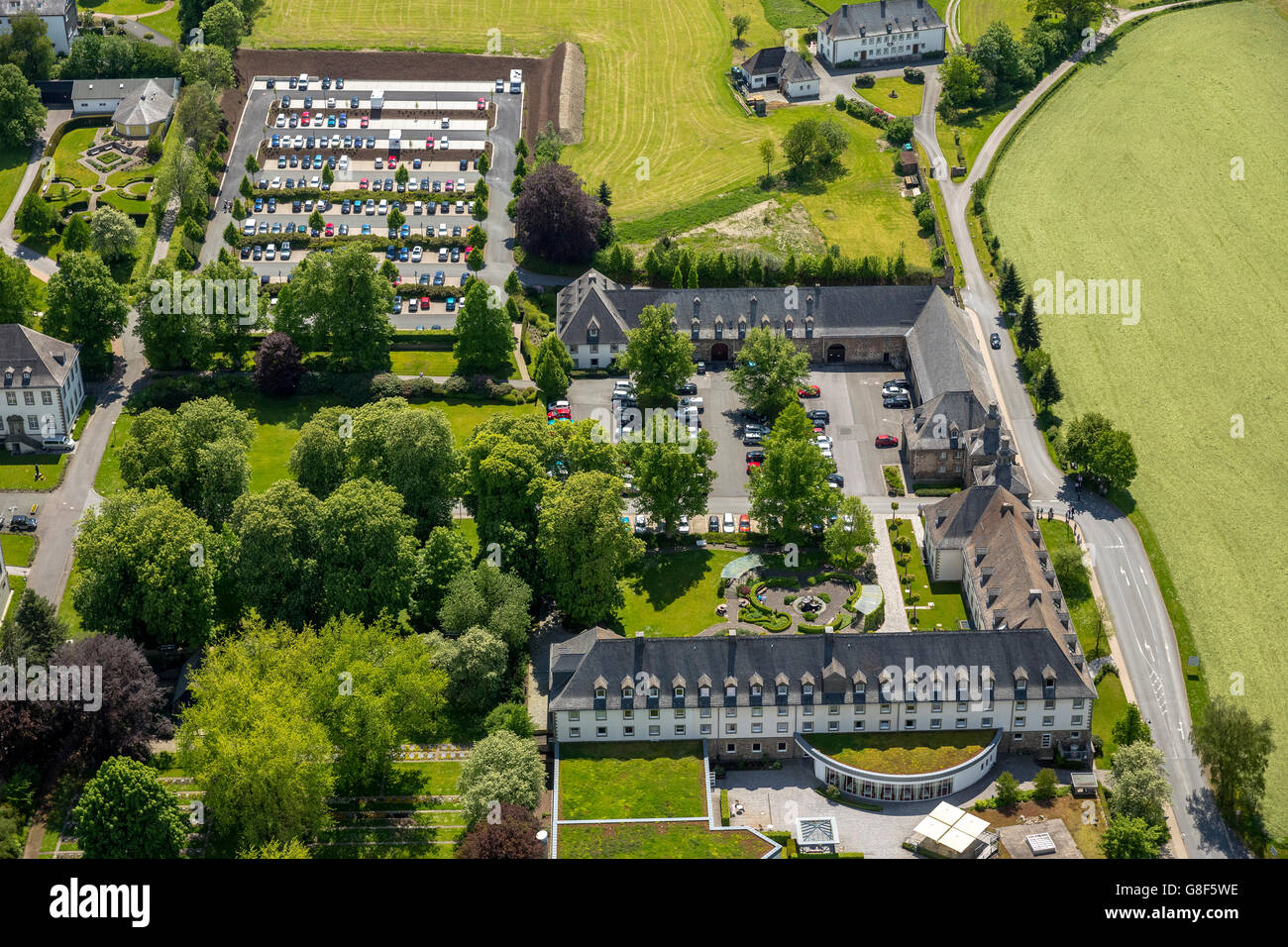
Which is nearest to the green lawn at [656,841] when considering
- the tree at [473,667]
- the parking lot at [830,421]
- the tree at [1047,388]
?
the tree at [473,667]

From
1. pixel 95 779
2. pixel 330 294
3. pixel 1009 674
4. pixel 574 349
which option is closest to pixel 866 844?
pixel 1009 674

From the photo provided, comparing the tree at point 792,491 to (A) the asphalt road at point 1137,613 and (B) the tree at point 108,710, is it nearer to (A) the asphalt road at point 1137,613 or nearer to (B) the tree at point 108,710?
(A) the asphalt road at point 1137,613

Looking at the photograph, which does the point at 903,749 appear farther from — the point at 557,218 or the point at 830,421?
the point at 557,218

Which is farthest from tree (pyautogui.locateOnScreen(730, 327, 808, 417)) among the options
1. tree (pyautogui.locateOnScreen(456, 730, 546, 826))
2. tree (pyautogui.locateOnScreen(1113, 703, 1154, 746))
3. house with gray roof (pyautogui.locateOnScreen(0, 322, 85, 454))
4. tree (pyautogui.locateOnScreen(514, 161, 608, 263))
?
house with gray roof (pyautogui.locateOnScreen(0, 322, 85, 454))

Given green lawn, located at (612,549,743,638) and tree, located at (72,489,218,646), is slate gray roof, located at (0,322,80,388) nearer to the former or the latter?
tree, located at (72,489,218,646)

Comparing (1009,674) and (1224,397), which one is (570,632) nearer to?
(1009,674)
